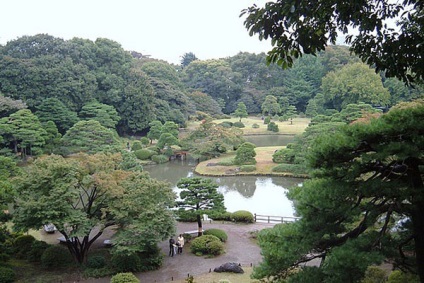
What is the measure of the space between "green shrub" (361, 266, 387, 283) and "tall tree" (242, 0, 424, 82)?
16.7 ft

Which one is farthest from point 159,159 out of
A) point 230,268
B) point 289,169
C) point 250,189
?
point 230,268

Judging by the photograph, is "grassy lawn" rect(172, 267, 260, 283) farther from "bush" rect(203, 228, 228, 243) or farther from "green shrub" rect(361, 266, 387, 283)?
"green shrub" rect(361, 266, 387, 283)

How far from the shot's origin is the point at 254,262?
1204cm

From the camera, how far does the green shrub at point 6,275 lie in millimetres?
10195

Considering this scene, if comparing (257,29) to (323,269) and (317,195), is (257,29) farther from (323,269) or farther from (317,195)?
(323,269)

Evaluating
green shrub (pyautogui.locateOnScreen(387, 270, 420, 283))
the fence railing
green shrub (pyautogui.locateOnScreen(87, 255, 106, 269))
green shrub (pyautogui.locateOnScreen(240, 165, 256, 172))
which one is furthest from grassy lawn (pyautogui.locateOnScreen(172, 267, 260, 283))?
green shrub (pyautogui.locateOnScreen(240, 165, 256, 172))

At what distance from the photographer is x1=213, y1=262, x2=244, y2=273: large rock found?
36.4 ft

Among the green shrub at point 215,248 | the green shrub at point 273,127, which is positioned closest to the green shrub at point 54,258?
the green shrub at point 215,248

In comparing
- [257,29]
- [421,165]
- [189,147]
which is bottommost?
[189,147]

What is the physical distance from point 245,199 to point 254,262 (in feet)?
27.3

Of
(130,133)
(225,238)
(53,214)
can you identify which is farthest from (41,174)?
(130,133)

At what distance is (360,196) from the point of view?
15.8 ft

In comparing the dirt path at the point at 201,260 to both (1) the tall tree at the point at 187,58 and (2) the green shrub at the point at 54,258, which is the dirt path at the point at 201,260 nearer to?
(2) the green shrub at the point at 54,258

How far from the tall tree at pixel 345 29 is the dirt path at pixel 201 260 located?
8.78 meters
